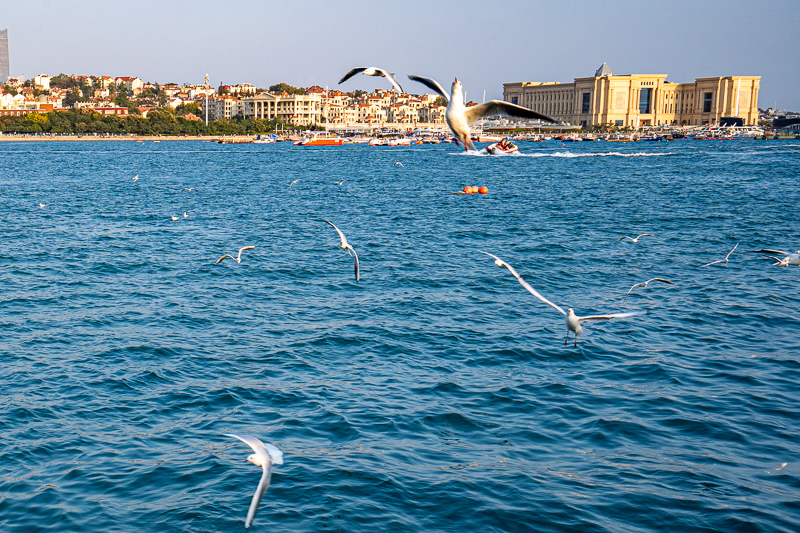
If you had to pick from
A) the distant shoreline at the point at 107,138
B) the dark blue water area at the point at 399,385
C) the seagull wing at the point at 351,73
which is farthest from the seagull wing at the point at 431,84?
the distant shoreline at the point at 107,138

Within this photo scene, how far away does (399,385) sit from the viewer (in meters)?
12.1

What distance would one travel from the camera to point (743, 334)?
48.2 ft

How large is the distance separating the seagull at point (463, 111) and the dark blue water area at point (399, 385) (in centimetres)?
405

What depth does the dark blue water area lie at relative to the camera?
8609mm

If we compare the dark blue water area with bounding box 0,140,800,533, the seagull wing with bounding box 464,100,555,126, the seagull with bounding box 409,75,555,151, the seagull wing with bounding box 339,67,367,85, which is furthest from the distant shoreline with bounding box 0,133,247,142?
the seagull wing with bounding box 464,100,555,126

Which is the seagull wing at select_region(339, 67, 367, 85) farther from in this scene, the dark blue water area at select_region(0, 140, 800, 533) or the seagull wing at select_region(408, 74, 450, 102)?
the dark blue water area at select_region(0, 140, 800, 533)

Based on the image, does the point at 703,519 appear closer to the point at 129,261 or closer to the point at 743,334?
the point at 743,334

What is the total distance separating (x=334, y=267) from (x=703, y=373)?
1169 centimetres

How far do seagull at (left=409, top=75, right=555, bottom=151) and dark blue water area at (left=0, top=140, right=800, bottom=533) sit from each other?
13.3 feet

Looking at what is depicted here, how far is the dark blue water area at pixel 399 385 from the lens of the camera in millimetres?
8609

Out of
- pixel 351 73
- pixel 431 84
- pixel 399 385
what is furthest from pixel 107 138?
pixel 431 84

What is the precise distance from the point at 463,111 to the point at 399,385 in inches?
220

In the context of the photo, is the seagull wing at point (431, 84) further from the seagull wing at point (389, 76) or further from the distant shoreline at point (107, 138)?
the distant shoreline at point (107, 138)

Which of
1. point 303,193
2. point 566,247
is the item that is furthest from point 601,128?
point 566,247
